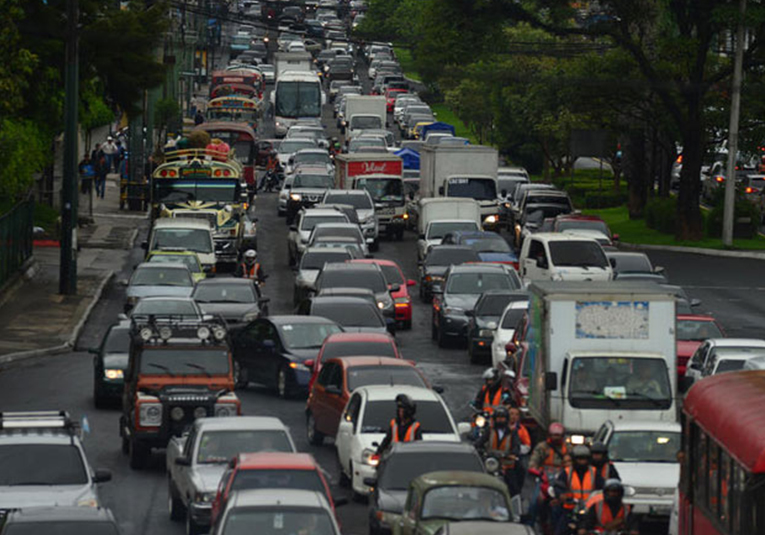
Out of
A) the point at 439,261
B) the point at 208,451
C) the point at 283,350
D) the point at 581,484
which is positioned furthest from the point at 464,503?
the point at 439,261

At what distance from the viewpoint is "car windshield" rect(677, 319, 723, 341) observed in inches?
1293

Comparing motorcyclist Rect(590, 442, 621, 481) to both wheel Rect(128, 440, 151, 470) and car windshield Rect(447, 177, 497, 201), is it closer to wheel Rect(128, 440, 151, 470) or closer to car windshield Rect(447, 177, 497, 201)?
wheel Rect(128, 440, 151, 470)

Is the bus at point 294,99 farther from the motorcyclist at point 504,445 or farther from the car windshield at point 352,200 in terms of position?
the motorcyclist at point 504,445

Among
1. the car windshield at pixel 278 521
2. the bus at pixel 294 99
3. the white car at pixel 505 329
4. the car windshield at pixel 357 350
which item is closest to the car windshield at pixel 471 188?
the white car at pixel 505 329

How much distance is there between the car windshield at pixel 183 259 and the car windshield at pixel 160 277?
1.92 m

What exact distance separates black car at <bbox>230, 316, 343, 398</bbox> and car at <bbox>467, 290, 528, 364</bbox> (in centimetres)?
382

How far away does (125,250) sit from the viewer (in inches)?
2089

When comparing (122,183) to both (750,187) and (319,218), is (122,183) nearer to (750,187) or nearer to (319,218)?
(319,218)

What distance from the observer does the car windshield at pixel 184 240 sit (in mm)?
44750

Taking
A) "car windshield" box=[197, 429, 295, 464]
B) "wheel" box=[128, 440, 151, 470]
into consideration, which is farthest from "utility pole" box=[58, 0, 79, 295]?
"car windshield" box=[197, 429, 295, 464]

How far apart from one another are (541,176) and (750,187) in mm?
20296

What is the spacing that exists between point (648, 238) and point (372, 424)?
36.5 meters

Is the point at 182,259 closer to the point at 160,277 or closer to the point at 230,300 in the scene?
the point at 160,277

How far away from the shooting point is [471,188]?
5650 centimetres
